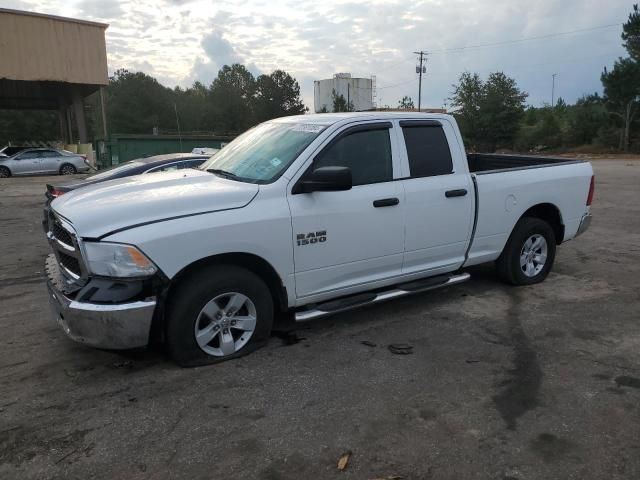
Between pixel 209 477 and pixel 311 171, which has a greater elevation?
pixel 311 171

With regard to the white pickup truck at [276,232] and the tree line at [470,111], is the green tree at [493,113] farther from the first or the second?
the white pickup truck at [276,232]

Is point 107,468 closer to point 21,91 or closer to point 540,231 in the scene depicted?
point 540,231

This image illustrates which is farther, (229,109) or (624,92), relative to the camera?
(229,109)

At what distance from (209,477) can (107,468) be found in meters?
0.58

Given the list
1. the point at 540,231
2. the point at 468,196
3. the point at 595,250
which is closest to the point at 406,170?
the point at 468,196

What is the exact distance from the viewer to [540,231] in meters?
6.21

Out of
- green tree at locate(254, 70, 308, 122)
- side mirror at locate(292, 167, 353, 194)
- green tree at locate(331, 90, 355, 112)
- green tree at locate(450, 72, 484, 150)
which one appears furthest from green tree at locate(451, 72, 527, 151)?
side mirror at locate(292, 167, 353, 194)

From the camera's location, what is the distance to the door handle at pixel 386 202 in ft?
15.5

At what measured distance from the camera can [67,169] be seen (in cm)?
2655

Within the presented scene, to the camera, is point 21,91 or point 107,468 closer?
point 107,468

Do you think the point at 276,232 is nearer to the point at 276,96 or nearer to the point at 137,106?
the point at 137,106

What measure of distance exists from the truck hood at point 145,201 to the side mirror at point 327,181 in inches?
15.8

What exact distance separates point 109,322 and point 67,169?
2567 cm

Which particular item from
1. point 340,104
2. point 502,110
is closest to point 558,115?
point 502,110
